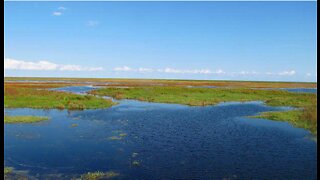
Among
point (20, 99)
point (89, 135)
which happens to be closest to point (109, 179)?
point (89, 135)

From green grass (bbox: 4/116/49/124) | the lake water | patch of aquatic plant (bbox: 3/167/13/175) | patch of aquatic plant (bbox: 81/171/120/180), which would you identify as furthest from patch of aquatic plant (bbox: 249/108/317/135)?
green grass (bbox: 4/116/49/124)

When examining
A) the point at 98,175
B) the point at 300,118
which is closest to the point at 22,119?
the point at 98,175

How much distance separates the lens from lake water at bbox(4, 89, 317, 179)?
1833 centimetres

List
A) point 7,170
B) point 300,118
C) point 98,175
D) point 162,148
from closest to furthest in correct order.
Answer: point 98,175 → point 7,170 → point 162,148 → point 300,118

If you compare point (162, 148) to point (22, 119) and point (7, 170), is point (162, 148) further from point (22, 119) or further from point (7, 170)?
point (22, 119)

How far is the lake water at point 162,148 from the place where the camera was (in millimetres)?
18328

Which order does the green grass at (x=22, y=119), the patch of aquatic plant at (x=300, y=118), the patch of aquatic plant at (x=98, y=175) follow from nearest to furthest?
the patch of aquatic plant at (x=98, y=175)
the patch of aquatic plant at (x=300, y=118)
the green grass at (x=22, y=119)

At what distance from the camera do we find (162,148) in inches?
903

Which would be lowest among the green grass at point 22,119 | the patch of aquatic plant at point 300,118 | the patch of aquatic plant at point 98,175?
the patch of aquatic plant at point 98,175

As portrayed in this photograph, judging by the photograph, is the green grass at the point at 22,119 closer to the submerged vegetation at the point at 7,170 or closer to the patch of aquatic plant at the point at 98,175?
the submerged vegetation at the point at 7,170

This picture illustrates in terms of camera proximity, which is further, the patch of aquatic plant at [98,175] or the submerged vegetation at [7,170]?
the submerged vegetation at [7,170]

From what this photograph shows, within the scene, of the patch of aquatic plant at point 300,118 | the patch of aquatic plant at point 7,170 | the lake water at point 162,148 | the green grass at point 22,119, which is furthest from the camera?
the green grass at point 22,119

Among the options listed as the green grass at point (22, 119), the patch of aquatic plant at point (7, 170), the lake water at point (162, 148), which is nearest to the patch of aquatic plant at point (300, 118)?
the lake water at point (162, 148)
